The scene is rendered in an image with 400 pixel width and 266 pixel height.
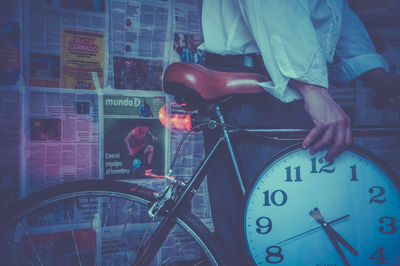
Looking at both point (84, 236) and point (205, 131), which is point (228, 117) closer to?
point (205, 131)

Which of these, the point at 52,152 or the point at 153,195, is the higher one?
the point at 52,152

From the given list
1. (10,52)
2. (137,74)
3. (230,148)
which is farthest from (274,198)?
(10,52)

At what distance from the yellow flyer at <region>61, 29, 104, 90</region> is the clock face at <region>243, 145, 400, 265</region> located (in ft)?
3.09

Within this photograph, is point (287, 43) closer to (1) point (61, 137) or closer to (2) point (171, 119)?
(2) point (171, 119)

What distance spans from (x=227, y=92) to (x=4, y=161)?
1077 millimetres

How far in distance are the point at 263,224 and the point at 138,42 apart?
1036 mm

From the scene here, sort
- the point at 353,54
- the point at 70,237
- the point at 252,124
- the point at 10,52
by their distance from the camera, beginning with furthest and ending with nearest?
1. the point at 70,237
2. the point at 10,52
3. the point at 353,54
4. the point at 252,124

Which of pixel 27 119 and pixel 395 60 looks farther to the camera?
pixel 395 60

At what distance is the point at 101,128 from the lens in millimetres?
1282

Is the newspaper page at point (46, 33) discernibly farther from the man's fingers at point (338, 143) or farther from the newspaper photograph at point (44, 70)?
the man's fingers at point (338, 143)

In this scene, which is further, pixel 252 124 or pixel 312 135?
pixel 252 124

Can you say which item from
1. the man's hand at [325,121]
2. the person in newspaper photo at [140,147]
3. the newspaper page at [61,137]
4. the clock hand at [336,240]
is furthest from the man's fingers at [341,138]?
the newspaper page at [61,137]

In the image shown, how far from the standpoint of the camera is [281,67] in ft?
2.53

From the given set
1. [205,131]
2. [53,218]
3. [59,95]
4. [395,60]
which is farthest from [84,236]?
Result: [395,60]
